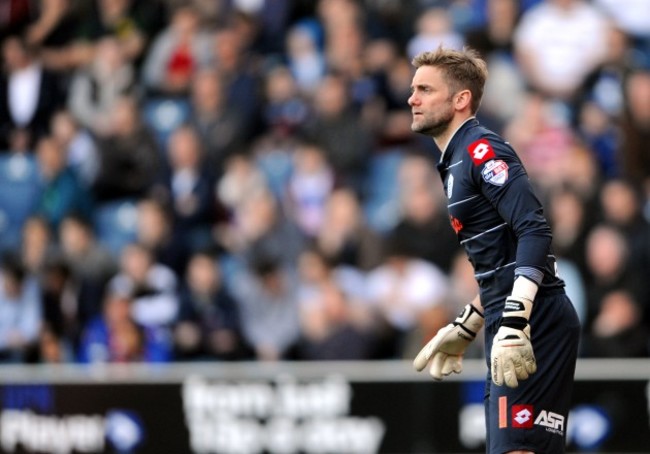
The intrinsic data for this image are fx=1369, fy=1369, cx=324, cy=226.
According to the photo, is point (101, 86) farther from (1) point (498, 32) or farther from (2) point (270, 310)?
(1) point (498, 32)

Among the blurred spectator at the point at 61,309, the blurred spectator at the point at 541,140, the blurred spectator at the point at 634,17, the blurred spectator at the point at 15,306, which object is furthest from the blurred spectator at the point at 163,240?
the blurred spectator at the point at 634,17

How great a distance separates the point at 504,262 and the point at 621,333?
16.6 ft

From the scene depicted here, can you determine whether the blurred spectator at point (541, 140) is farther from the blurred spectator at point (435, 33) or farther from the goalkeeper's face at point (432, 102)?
the goalkeeper's face at point (432, 102)

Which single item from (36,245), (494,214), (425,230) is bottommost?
(494,214)

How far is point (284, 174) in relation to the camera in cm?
1452

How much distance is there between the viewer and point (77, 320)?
1391 centimetres

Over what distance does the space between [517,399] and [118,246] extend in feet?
30.2

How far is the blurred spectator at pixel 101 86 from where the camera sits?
16203 mm

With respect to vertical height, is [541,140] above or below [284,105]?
below

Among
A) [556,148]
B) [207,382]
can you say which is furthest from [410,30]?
[207,382]

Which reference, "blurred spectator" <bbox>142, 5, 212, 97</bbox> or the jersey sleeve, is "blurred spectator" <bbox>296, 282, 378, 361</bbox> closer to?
"blurred spectator" <bbox>142, 5, 212, 97</bbox>

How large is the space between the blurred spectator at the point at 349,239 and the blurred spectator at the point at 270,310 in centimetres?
51

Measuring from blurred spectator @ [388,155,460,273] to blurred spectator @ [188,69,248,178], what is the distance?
2.73 metres

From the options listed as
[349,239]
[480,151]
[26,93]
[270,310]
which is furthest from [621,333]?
[26,93]
